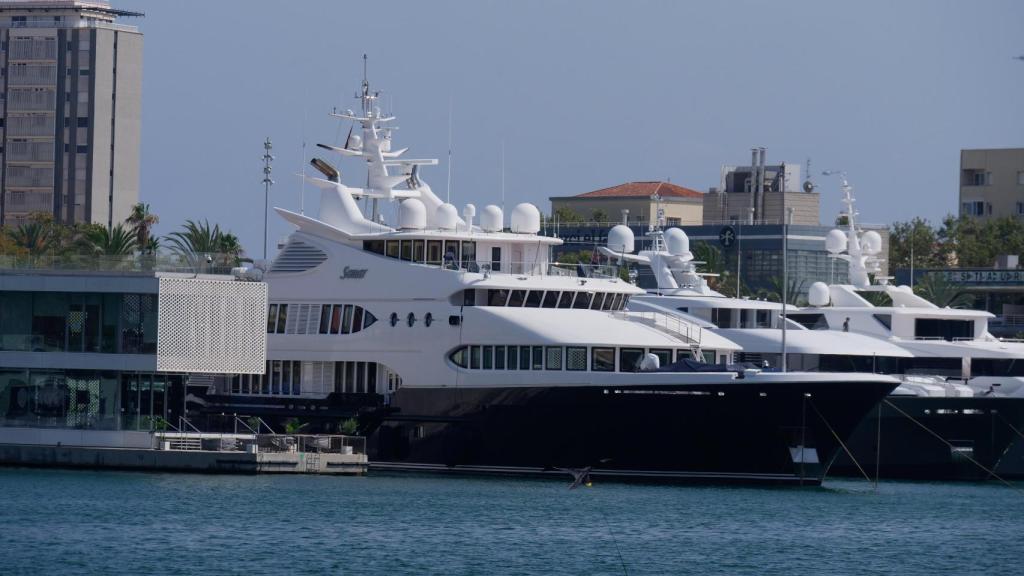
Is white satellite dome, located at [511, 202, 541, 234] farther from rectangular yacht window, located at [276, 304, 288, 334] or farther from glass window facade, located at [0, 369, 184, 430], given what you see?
glass window facade, located at [0, 369, 184, 430]

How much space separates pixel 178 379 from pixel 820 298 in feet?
79.5

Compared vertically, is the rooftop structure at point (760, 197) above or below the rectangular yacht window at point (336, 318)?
above

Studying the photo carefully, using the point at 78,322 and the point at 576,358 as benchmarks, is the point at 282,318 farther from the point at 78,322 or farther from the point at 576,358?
the point at 576,358

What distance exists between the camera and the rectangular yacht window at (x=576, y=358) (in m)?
49.7

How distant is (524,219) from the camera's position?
54.7 meters

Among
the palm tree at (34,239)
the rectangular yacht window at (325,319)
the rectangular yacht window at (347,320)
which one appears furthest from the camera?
the palm tree at (34,239)

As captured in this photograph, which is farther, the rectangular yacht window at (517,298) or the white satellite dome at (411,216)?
the white satellite dome at (411,216)

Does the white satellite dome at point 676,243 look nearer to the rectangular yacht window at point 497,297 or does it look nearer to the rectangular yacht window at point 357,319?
the rectangular yacht window at point 497,297

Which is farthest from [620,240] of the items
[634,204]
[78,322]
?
[634,204]

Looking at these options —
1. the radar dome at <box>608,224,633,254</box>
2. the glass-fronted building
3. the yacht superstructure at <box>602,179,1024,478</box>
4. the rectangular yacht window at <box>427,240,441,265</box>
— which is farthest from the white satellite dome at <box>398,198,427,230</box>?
the radar dome at <box>608,224,633,254</box>

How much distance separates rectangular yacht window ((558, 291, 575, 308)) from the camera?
51.8m

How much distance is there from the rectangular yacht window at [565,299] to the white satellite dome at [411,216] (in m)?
4.55

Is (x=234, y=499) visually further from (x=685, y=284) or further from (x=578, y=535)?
(x=685, y=284)

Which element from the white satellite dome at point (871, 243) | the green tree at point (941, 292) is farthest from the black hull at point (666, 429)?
the green tree at point (941, 292)
